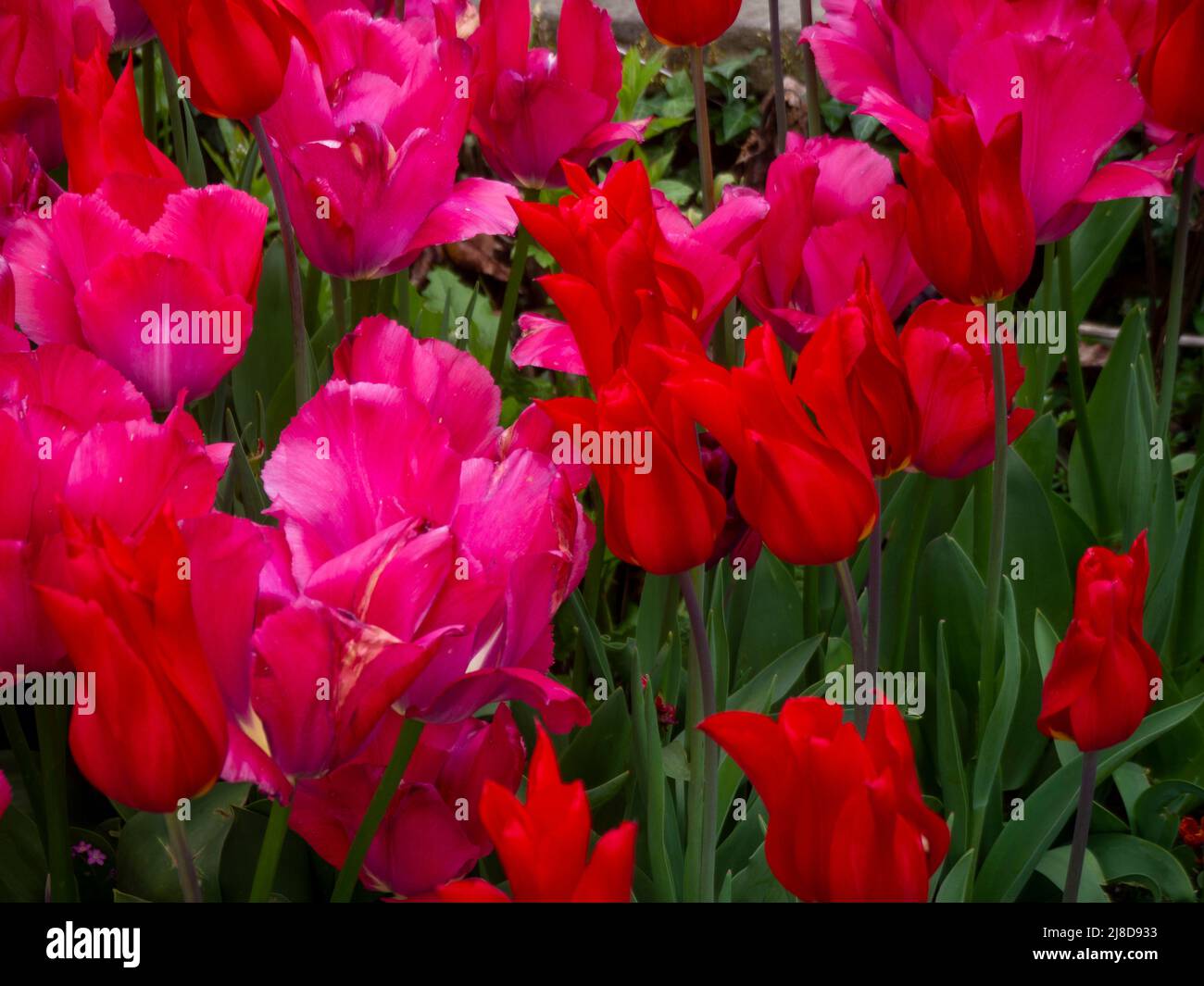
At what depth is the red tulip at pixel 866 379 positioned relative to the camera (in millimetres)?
619

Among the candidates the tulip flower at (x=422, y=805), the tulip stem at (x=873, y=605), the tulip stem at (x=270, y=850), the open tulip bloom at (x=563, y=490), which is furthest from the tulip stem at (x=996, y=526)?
the tulip stem at (x=270, y=850)

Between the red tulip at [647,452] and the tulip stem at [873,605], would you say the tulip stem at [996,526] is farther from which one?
the red tulip at [647,452]

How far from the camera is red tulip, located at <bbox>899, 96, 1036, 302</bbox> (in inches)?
27.9

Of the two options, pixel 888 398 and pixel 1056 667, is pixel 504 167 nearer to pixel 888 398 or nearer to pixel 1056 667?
pixel 888 398

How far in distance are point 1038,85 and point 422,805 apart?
50cm

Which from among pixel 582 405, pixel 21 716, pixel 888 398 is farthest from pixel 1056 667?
Result: pixel 21 716

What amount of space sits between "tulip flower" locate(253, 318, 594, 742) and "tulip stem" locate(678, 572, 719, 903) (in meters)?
0.08

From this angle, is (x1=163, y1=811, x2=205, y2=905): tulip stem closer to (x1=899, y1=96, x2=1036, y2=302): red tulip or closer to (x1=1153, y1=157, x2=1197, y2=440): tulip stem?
(x1=899, y1=96, x2=1036, y2=302): red tulip

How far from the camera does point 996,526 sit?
2.76 ft

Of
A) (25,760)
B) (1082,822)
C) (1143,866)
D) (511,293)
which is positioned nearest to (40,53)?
(511,293)

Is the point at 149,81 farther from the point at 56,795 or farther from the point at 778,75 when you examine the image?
the point at 56,795

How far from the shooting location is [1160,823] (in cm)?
113

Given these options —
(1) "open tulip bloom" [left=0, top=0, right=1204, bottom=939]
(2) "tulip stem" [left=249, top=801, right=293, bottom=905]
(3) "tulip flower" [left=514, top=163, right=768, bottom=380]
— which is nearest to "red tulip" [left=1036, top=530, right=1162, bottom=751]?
(1) "open tulip bloom" [left=0, top=0, right=1204, bottom=939]
